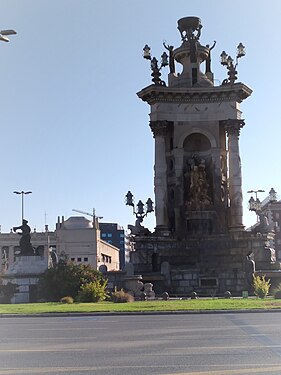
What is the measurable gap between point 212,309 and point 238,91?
28.0 meters

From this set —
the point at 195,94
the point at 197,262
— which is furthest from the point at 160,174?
the point at 197,262

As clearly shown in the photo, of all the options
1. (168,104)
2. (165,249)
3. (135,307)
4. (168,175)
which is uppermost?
(168,104)

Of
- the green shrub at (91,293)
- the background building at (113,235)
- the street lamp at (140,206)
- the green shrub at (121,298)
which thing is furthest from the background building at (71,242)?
the green shrub at (121,298)

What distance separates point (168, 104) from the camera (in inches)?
1971

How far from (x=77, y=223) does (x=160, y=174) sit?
91282 millimetres

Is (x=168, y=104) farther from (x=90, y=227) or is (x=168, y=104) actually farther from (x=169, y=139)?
(x=90, y=227)

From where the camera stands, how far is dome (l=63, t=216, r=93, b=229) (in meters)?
136

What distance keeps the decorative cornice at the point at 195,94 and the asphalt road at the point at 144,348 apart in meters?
31.4

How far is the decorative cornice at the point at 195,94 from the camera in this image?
1954 inches

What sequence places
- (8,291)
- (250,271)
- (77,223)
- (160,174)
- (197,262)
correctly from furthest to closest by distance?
(77,223)
(160,174)
(197,262)
(250,271)
(8,291)

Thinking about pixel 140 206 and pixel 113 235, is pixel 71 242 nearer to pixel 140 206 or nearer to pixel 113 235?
pixel 113 235

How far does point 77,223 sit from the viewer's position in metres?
138

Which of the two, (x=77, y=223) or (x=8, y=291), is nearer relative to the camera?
(x=8, y=291)

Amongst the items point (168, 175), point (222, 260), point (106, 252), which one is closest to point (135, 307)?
point (222, 260)
